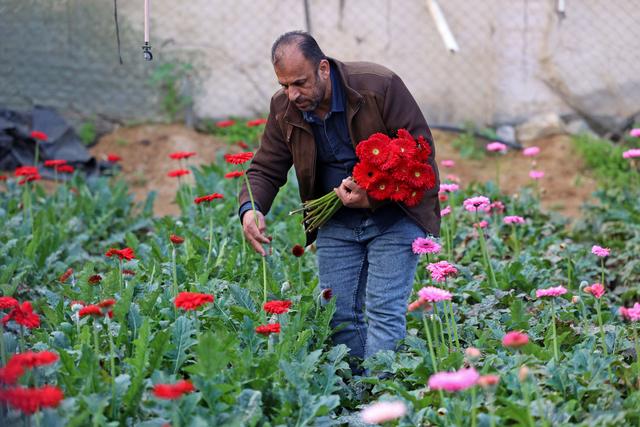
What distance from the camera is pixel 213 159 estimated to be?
8.66m

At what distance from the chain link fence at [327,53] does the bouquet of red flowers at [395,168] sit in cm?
567

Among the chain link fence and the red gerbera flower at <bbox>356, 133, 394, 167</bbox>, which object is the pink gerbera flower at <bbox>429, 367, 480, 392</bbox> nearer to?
the red gerbera flower at <bbox>356, 133, 394, 167</bbox>

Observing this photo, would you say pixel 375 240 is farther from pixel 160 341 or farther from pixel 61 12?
pixel 61 12

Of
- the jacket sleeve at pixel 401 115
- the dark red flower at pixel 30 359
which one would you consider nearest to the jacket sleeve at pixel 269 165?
the jacket sleeve at pixel 401 115

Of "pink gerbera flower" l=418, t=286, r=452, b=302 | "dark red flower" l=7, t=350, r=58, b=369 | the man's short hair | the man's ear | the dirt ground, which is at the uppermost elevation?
the man's short hair

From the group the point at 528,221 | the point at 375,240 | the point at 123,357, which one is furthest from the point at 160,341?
the point at 528,221

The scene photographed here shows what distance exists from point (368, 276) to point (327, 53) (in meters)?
5.54

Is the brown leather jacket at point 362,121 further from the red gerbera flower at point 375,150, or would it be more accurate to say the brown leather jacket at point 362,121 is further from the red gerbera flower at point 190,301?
the red gerbera flower at point 190,301

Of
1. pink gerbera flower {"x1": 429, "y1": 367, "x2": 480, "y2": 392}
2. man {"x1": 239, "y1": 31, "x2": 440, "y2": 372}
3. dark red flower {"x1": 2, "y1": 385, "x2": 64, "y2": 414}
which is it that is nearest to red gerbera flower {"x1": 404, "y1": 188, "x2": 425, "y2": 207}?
man {"x1": 239, "y1": 31, "x2": 440, "y2": 372}

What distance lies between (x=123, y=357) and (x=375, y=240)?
116 centimetres

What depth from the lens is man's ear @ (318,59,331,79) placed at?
12.2ft

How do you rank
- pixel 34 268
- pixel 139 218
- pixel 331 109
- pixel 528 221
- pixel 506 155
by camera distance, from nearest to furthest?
pixel 331 109 < pixel 34 268 < pixel 528 221 < pixel 139 218 < pixel 506 155

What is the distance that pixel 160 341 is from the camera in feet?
11.0

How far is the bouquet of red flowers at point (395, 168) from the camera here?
3.54 metres
